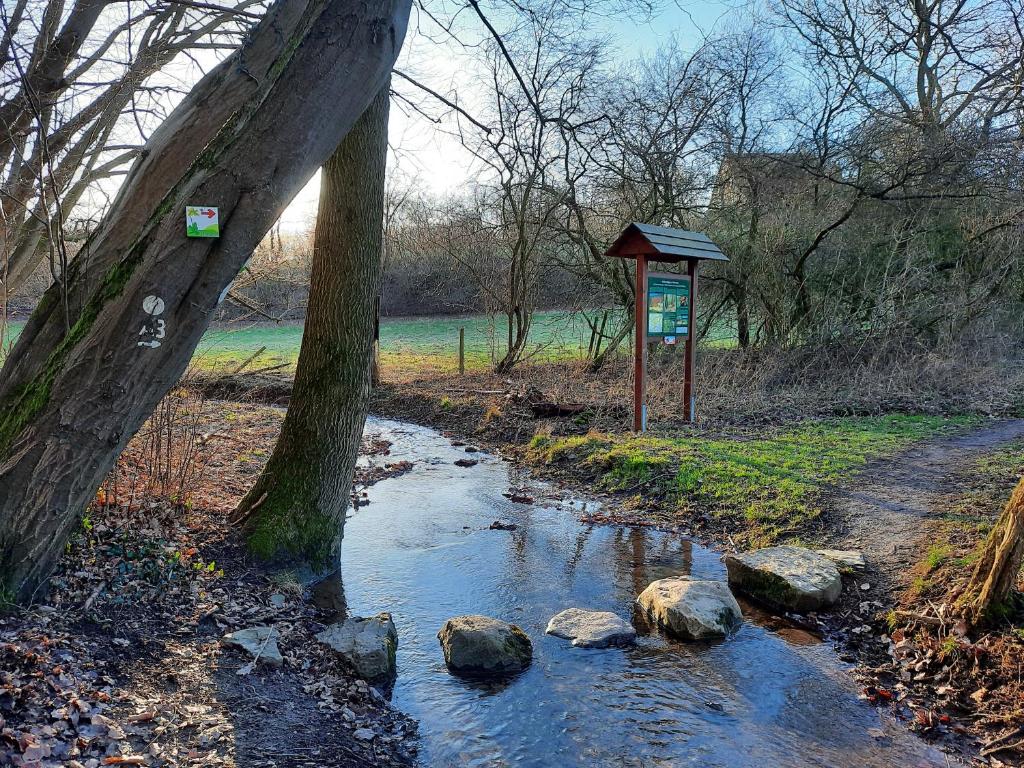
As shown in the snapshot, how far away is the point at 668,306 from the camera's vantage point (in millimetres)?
11281

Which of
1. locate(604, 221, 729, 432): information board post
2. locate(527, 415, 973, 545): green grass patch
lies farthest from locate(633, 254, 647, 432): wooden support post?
locate(527, 415, 973, 545): green grass patch

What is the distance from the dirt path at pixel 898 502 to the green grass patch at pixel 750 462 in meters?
0.30

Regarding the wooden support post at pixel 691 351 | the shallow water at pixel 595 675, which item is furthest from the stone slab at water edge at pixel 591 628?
the wooden support post at pixel 691 351

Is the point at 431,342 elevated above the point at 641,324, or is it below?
below

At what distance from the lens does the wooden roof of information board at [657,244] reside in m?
10.5

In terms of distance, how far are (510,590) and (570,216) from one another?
13.3 m

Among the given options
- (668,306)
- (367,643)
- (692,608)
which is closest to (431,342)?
(668,306)

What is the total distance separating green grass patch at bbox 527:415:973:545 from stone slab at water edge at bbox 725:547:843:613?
2.91ft

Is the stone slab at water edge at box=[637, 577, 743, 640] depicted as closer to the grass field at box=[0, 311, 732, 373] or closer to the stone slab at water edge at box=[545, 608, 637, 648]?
the stone slab at water edge at box=[545, 608, 637, 648]

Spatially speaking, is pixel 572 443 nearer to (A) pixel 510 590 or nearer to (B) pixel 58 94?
(A) pixel 510 590

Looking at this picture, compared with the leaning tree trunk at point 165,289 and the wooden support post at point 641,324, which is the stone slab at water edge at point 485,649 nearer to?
the leaning tree trunk at point 165,289

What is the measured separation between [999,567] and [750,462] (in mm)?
4370

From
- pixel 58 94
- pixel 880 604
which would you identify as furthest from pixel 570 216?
pixel 880 604

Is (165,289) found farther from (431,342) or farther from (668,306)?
(431,342)
